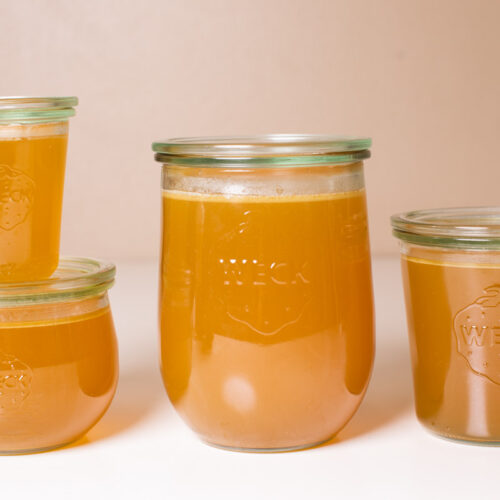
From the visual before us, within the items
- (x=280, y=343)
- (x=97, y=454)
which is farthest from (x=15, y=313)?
(x=280, y=343)

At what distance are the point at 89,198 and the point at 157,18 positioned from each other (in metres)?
0.60

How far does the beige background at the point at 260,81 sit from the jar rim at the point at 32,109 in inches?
67.2

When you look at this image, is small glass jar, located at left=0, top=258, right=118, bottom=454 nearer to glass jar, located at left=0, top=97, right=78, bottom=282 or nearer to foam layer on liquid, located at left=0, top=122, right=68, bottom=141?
glass jar, located at left=0, top=97, right=78, bottom=282

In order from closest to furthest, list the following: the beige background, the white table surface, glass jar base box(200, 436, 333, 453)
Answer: the white table surface
glass jar base box(200, 436, 333, 453)
the beige background

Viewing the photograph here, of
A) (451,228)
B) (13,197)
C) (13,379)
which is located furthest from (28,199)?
(451,228)

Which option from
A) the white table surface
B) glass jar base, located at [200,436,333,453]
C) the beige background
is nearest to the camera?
the white table surface

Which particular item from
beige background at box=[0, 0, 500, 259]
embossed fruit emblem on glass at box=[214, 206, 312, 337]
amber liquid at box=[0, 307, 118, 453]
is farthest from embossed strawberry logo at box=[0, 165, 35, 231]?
beige background at box=[0, 0, 500, 259]

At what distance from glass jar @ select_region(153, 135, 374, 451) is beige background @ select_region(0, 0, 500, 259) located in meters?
→ 1.82

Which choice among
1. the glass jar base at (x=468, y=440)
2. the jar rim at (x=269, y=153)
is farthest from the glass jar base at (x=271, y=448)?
the jar rim at (x=269, y=153)

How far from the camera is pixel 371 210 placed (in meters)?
3.20

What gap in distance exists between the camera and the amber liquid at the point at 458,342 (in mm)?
1283

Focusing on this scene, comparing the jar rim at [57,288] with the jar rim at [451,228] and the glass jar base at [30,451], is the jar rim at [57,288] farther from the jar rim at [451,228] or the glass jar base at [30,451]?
the jar rim at [451,228]

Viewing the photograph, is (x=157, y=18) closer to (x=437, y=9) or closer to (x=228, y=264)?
(x=437, y=9)

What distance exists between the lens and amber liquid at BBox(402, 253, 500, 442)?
4.21 feet
